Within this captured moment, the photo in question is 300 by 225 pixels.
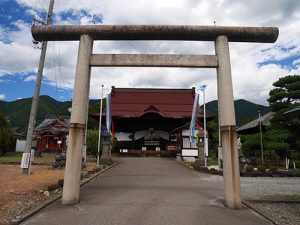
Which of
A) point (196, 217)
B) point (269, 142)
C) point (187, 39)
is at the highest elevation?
point (187, 39)

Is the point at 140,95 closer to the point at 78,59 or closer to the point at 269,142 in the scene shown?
the point at 269,142

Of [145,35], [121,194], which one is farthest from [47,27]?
[121,194]

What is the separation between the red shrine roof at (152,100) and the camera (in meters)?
34.3

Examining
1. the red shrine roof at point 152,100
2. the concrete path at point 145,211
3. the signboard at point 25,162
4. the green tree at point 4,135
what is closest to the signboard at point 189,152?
the red shrine roof at point 152,100

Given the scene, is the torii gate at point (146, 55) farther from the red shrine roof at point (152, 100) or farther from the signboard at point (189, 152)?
the red shrine roof at point (152, 100)

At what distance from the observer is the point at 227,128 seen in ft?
21.9

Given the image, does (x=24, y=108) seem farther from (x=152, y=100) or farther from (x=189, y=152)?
(x=189, y=152)

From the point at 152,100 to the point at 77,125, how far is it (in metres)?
29.9

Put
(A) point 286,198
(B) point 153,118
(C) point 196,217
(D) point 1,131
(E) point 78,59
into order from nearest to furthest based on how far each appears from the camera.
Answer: (C) point 196,217 → (E) point 78,59 → (A) point 286,198 → (D) point 1,131 → (B) point 153,118

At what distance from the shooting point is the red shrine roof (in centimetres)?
3428

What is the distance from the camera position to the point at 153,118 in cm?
3059

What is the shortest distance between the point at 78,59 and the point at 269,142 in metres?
17.8

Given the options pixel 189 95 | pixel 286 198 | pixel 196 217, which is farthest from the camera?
pixel 189 95

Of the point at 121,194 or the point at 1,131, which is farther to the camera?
the point at 1,131
